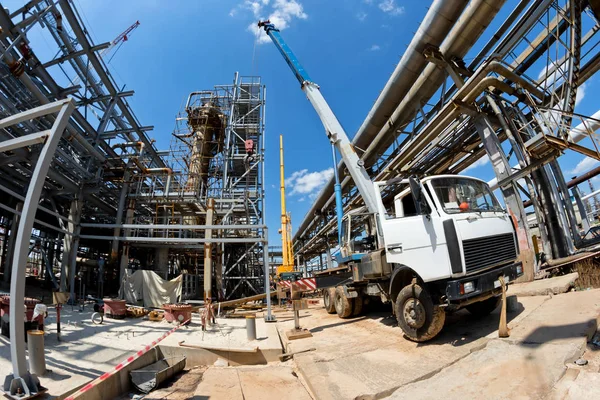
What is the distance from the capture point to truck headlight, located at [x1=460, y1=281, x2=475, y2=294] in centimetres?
458

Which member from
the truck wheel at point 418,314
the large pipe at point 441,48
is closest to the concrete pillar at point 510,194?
the large pipe at point 441,48

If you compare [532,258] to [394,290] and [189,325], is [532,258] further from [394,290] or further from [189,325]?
[189,325]

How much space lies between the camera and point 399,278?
19.2ft

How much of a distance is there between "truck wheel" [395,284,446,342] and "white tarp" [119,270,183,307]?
10561 millimetres

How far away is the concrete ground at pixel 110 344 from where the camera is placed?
13.7 ft

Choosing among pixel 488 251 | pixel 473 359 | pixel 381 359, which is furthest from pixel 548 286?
pixel 381 359

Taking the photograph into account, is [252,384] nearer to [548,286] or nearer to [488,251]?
[488,251]

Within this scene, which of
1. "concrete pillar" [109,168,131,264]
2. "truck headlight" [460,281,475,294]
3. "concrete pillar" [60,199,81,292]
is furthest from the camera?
"concrete pillar" [109,168,131,264]

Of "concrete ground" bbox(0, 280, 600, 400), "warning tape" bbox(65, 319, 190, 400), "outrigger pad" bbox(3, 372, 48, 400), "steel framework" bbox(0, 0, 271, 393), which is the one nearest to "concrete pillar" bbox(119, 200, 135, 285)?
"steel framework" bbox(0, 0, 271, 393)

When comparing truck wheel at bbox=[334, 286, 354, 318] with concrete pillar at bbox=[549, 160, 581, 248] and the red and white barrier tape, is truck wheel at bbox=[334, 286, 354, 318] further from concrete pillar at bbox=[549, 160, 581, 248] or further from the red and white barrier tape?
concrete pillar at bbox=[549, 160, 581, 248]

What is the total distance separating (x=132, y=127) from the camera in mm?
16609

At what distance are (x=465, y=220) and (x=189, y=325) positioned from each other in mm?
7644

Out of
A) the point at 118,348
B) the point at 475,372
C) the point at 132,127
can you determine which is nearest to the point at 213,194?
the point at 132,127

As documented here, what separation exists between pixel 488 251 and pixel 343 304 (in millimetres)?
5145
